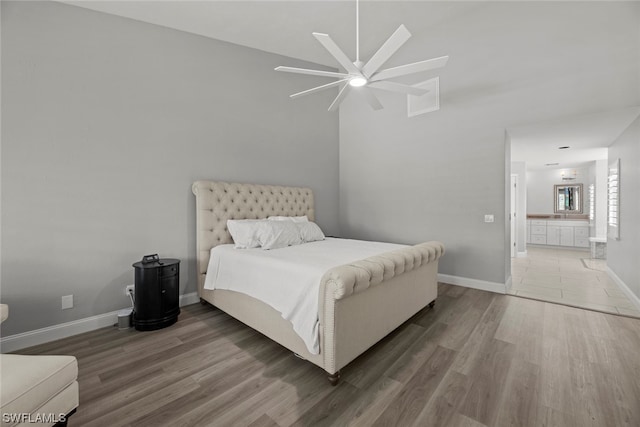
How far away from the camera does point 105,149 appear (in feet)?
8.63

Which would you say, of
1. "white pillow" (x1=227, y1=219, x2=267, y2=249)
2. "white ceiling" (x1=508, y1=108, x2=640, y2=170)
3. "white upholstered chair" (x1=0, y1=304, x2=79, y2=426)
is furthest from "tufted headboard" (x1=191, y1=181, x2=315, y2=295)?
"white ceiling" (x1=508, y1=108, x2=640, y2=170)

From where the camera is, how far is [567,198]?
24.2 feet

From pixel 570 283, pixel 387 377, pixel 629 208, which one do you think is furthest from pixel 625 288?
pixel 387 377

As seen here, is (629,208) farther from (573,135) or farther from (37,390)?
(37,390)

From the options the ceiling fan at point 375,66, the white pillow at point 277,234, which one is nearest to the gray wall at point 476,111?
the ceiling fan at point 375,66

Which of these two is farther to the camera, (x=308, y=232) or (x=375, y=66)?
(x=308, y=232)

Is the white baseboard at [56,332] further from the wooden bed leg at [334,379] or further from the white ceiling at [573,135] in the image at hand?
the white ceiling at [573,135]

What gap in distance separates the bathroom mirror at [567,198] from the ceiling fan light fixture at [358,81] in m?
8.33

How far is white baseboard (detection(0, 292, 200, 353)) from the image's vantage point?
7.23 ft

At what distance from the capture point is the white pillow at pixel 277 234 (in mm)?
2977

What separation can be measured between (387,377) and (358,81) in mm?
2297

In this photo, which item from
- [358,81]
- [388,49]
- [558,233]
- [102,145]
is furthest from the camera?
[558,233]

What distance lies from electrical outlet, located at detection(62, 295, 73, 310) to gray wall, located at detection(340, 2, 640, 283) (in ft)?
12.8

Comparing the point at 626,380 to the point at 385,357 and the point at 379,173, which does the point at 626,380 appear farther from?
the point at 379,173
